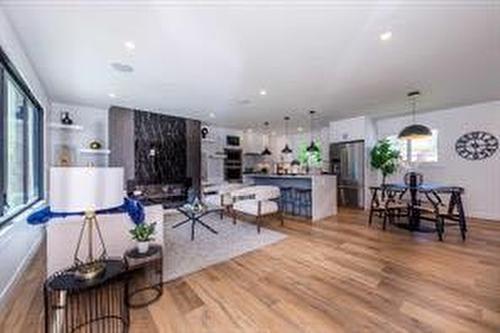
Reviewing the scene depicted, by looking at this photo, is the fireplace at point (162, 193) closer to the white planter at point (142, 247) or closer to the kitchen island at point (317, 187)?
the kitchen island at point (317, 187)

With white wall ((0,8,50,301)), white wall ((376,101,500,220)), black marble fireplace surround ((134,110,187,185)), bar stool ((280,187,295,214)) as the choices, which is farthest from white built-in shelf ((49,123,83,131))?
white wall ((376,101,500,220))

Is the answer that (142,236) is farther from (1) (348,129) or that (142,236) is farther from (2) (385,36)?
(1) (348,129)

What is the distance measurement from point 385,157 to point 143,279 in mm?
6234

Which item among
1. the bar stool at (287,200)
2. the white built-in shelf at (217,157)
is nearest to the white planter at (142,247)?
the bar stool at (287,200)

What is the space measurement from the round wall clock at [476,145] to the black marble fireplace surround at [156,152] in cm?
674

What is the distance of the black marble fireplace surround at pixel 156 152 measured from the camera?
6250 mm

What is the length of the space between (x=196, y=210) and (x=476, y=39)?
15.0 ft

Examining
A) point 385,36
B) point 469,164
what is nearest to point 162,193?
point 385,36

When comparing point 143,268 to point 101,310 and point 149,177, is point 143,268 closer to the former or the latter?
point 101,310

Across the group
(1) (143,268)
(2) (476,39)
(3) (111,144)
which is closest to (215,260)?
(1) (143,268)

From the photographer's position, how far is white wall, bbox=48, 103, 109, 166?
5.88m

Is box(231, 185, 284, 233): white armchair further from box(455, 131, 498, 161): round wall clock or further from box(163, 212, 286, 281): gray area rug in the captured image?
box(455, 131, 498, 161): round wall clock

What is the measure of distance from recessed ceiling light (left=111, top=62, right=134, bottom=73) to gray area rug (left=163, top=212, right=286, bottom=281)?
8.81ft

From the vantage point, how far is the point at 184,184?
7191 millimetres
